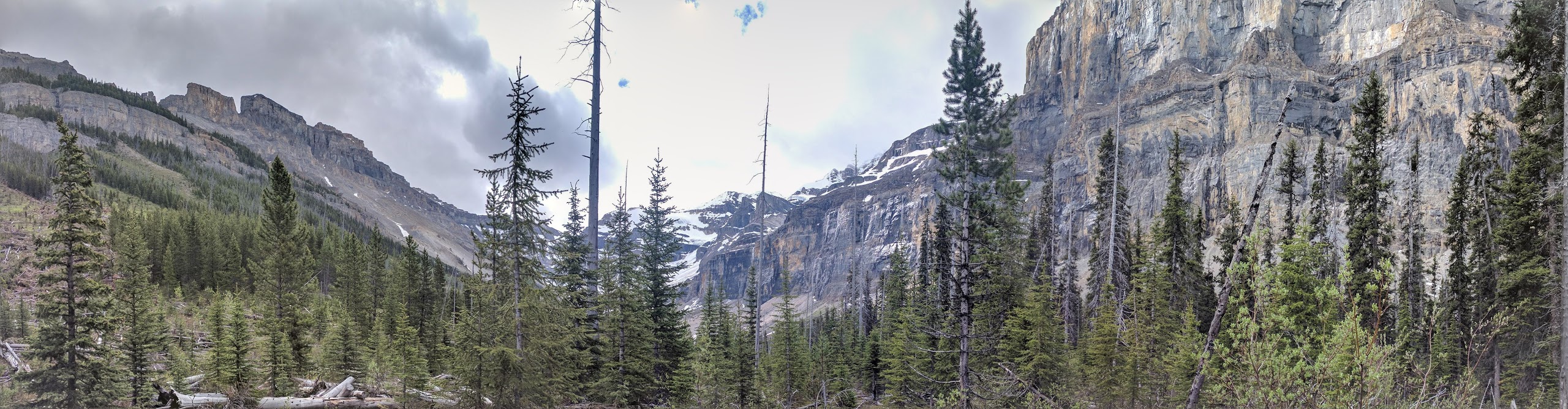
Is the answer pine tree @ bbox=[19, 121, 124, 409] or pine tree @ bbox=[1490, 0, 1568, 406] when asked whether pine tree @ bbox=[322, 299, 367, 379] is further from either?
pine tree @ bbox=[1490, 0, 1568, 406]

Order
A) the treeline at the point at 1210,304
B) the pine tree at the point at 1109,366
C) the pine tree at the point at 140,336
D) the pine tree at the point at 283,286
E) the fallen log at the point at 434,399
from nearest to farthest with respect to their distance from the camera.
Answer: the treeline at the point at 1210,304
the pine tree at the point at 140,336
the fallen log at the point at 434,399
the pine tree at the point at 283,286
the pine tree at the point at 1109,366

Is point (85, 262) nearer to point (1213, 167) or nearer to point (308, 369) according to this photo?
point (308, 369)

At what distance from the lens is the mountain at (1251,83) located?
108375 millimetres

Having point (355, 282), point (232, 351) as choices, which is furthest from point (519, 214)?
point (355, 282)

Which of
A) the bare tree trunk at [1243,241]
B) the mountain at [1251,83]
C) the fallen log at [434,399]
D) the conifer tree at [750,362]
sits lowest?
the conifer tree at [750,362]

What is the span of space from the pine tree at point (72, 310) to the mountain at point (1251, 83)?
79.3 meters

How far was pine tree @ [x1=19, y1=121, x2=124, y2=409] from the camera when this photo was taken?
13727 millimetres

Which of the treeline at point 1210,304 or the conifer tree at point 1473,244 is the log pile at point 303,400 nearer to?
the treeline at point 1210,304

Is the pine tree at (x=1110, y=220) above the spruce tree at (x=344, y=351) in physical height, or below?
above

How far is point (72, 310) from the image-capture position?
13938 millimetres

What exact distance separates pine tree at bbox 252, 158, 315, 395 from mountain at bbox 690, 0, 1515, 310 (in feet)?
229

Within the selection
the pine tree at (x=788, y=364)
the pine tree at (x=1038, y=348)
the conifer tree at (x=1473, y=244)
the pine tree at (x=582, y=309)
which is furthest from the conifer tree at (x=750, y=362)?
→ the conifer tree at (x=1473, y=244)

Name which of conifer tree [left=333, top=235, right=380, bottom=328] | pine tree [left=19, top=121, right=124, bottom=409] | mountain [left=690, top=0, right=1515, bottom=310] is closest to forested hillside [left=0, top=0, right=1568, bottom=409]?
pine tree [left=19, top=121, right=124, bottom=409]

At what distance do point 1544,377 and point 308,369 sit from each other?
42274mm
